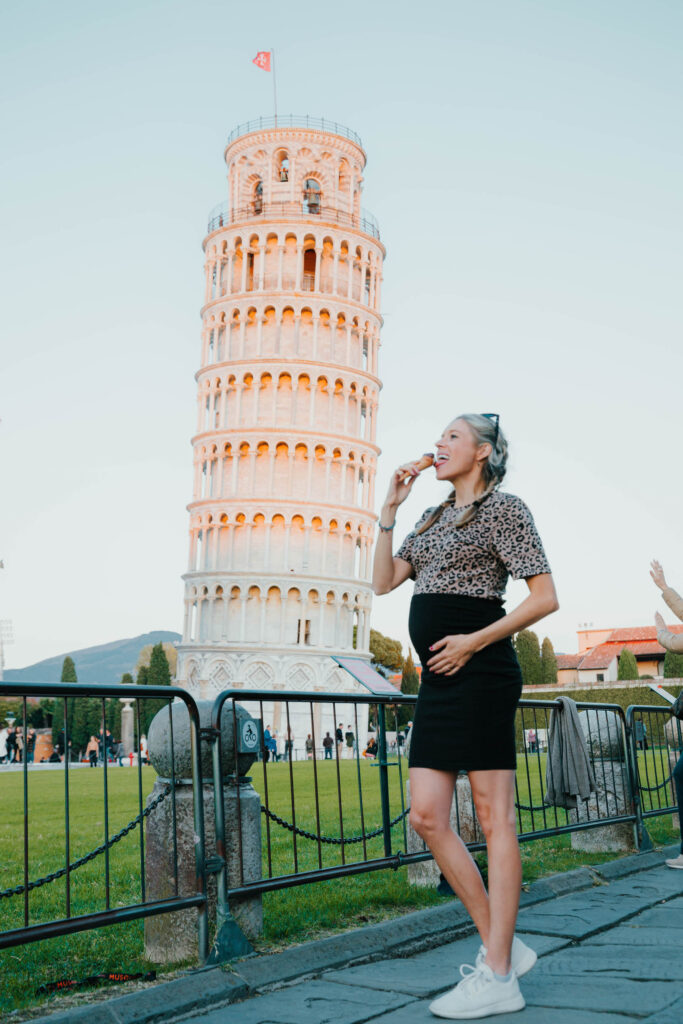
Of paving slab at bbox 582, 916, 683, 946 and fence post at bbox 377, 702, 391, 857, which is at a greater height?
fence post at bbox 377, 702, 391, 857

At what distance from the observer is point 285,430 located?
63938mm

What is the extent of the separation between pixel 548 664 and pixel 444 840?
77.3 metres

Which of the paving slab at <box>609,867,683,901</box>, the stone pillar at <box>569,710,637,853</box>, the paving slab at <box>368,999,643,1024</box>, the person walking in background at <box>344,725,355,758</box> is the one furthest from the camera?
the person walking in background at <box>344,725,355,758</box>

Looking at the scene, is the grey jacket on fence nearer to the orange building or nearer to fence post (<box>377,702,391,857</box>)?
fence post (<box>377,702,391,857</box>)

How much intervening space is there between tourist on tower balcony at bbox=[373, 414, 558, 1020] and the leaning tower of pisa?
58.9 metres

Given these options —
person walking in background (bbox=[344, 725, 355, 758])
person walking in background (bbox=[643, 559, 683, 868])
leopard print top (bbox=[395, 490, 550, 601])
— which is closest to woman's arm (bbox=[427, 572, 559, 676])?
leopard print top (bbox=[395, 490, 550, 601])

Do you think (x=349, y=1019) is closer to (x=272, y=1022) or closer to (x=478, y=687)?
(x=272, y=1022)

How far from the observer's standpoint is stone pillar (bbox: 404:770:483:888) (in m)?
5.88

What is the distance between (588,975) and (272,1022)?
1297 millimetres

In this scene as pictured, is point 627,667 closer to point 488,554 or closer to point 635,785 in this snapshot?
point 635,785

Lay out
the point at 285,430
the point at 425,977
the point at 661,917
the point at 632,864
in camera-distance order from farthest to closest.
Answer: the point at 285,430, the point at 632,864, the point at 661,917, the point at 425,977

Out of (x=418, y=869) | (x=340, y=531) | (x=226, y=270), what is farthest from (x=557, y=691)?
(x=418, y=869)

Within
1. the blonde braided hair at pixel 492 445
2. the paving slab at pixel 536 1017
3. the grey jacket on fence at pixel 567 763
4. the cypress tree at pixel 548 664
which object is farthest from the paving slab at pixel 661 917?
the cypress tree at pixel 548 664

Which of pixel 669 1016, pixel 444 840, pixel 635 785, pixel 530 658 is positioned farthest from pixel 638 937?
pixel 530 658
